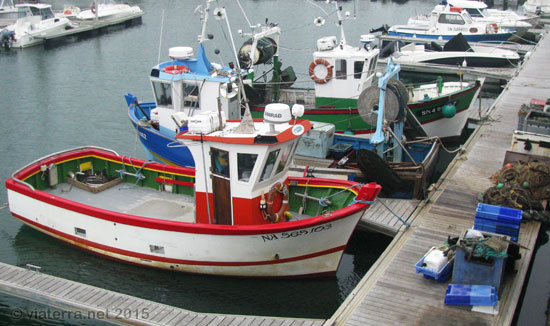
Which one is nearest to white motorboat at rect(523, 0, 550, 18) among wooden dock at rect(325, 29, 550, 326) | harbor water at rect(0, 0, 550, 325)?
harbor water at rect(0, 0, 550, 325)

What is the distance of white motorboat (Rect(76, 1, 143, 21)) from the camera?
45.1 metres

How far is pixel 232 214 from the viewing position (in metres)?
11.4

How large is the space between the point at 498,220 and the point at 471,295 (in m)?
1.60

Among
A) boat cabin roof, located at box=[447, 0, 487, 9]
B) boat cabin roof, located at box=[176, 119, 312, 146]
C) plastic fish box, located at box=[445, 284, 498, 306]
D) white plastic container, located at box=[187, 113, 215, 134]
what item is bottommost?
plastic fish box, located at box=[445, 284, 498, 306]

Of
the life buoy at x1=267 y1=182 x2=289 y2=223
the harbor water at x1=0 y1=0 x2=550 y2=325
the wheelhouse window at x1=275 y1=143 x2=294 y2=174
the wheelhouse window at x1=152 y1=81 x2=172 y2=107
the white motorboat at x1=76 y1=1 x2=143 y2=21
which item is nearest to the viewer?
the wheelhouse window at x1=275 y1=143 x2=294 y2=174

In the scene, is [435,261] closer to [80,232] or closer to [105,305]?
[105,305]

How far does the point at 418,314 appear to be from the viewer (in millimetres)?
8938

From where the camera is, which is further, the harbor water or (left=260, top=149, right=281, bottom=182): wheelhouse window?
the harbor water

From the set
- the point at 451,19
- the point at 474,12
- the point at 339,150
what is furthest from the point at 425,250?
the point at 474,12

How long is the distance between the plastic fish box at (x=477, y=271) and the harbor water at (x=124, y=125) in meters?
2.67

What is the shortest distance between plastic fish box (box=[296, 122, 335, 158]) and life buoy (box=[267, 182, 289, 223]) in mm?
4198

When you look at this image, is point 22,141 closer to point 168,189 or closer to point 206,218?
point 168,189

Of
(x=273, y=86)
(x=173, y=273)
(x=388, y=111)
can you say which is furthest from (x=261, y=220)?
(x=273, y=86)

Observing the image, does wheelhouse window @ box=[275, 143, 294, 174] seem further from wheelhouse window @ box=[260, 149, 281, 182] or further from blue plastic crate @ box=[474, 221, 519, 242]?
blue plastic crate @ box=[474, 221, 519, 242]
